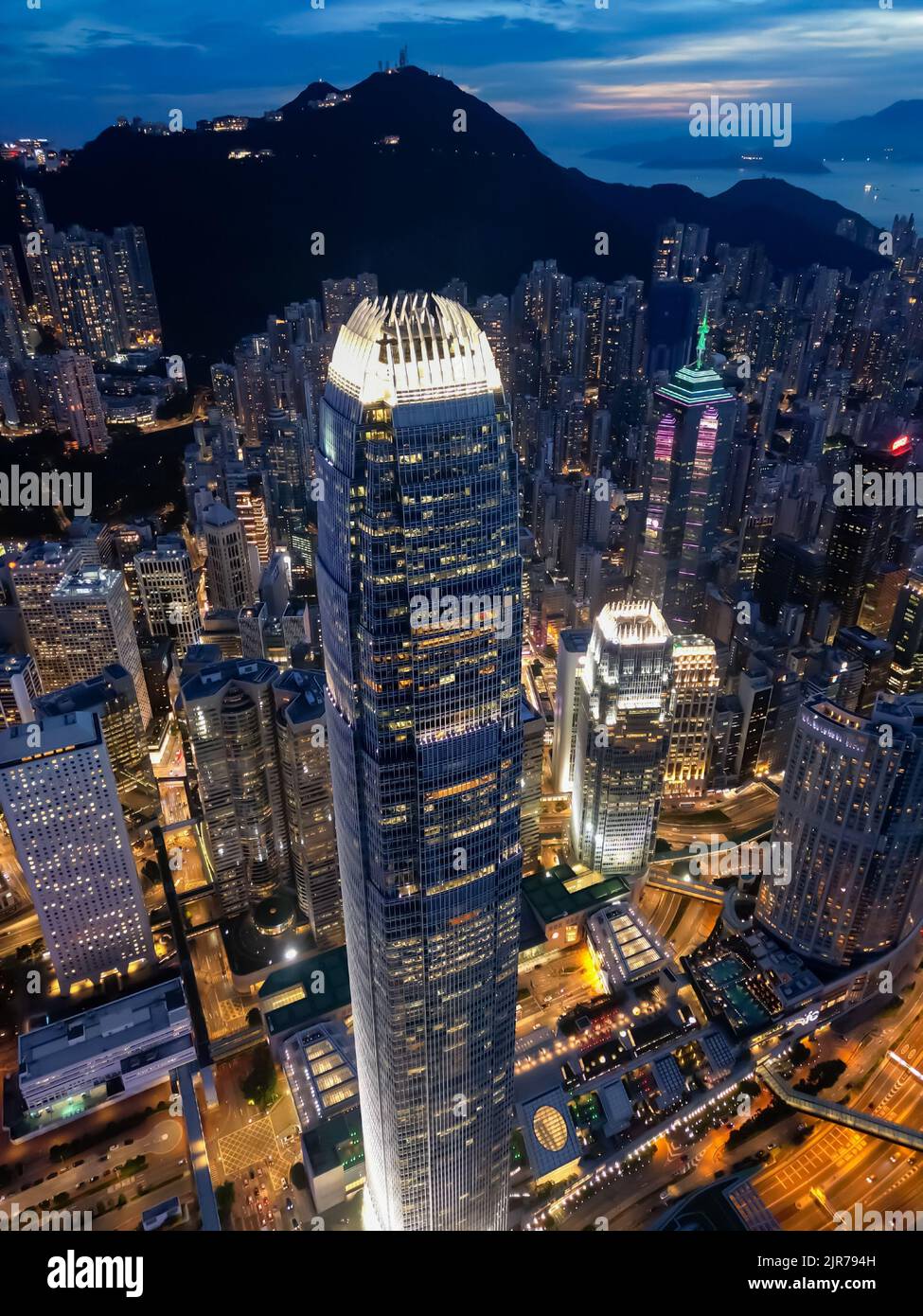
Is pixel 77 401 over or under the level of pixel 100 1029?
over

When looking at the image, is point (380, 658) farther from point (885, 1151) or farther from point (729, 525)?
point (729, 525)

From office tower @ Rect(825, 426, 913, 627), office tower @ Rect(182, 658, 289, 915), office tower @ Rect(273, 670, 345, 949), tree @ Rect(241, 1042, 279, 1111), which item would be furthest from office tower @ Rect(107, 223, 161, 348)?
tree @ Rect(241, 1042, 279, 1111)

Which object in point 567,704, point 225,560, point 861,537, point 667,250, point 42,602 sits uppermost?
point 667,250

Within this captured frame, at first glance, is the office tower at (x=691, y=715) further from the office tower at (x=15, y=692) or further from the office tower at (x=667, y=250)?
the office tower at (x=667, y=250)

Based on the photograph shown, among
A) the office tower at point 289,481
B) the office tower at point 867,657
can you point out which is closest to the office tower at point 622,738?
the office tower at point 867,657

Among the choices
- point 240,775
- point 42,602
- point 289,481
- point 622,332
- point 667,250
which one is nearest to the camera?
point 240,775

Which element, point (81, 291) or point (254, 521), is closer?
point (254, 521)

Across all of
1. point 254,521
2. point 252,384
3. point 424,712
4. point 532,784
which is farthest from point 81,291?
point 424,712

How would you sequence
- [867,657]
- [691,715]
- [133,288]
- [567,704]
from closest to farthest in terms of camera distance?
[567,704] < [691,715] < [867,657] < [133,288]

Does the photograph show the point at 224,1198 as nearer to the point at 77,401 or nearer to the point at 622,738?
the point at 622,738

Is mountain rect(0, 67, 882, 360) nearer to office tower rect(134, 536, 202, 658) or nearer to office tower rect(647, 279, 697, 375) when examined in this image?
office tower rect(647, 279, 697, 375)
